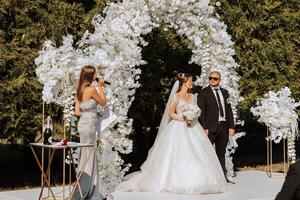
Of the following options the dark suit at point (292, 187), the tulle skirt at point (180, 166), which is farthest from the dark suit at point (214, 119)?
the dark suit at point (292, 187)

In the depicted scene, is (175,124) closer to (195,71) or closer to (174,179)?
(174,179)

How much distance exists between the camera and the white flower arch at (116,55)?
27.6ft

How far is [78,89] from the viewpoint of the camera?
803 centimetres

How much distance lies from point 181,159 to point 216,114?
1.18 meters

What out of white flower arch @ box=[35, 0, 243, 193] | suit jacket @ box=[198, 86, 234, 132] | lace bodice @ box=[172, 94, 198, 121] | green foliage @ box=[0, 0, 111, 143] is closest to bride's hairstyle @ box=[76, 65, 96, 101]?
white flower arch @ box=[35, 0, 243, 193]

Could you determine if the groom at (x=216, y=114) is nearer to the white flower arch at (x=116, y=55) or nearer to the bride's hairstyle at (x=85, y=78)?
the white flower arch at (x=116, y=55)

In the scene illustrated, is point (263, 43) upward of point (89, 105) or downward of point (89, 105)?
upward

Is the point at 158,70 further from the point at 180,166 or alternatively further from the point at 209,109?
the point at 180,166

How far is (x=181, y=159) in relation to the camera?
934 centimetres

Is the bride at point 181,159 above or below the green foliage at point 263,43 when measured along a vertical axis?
below

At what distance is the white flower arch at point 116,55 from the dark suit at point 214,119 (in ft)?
3.54

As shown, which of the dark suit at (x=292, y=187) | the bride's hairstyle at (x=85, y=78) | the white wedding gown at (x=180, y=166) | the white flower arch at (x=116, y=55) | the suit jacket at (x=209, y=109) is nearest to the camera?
the dark suit at (x=292, y=187)

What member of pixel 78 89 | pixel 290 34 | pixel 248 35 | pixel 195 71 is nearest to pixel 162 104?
pixel 195 71

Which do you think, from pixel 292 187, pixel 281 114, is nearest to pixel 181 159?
pixel 281 114
